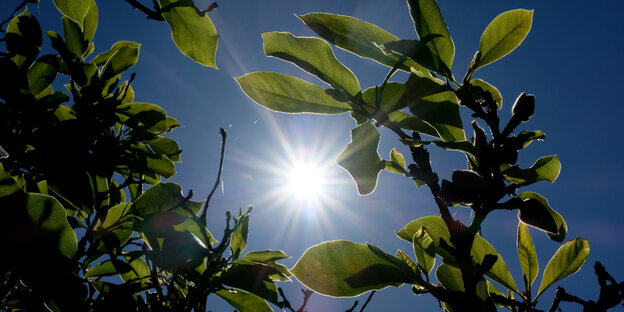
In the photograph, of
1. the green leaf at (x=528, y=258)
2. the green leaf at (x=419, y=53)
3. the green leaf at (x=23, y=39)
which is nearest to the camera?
the green leaf at (x=419, y=53)

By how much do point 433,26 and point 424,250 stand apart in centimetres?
51

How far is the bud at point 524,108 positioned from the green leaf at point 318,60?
1.12 feet

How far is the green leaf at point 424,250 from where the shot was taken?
0.89m

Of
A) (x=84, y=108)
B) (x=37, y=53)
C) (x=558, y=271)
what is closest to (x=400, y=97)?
(x=558, y=271)

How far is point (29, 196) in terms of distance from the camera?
2.84 ft

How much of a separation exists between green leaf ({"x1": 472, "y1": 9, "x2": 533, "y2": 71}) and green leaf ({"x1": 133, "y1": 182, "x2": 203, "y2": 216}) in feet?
4.05

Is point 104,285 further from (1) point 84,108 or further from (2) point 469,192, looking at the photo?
(2) point 469,192

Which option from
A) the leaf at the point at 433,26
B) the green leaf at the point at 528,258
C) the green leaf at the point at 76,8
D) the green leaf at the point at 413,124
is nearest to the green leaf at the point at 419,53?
the leaf at the point at 433,26

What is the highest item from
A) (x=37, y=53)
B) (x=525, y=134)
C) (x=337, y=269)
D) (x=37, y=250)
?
(x=37, y=53)

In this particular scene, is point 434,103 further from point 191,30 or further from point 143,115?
point 143,115

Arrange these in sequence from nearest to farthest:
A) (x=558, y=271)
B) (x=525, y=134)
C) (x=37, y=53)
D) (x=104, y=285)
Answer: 1. (x=525, y=134)
2. (x=558, y=271)
3. (x=104, y=285)
4. (x=37, y=53)

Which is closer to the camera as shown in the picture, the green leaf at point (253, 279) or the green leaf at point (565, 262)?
the green leaf at point (565, 262)

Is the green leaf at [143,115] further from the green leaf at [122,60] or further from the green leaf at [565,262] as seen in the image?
the green leaf at [565,262]

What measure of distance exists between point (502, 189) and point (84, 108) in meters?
1.87
